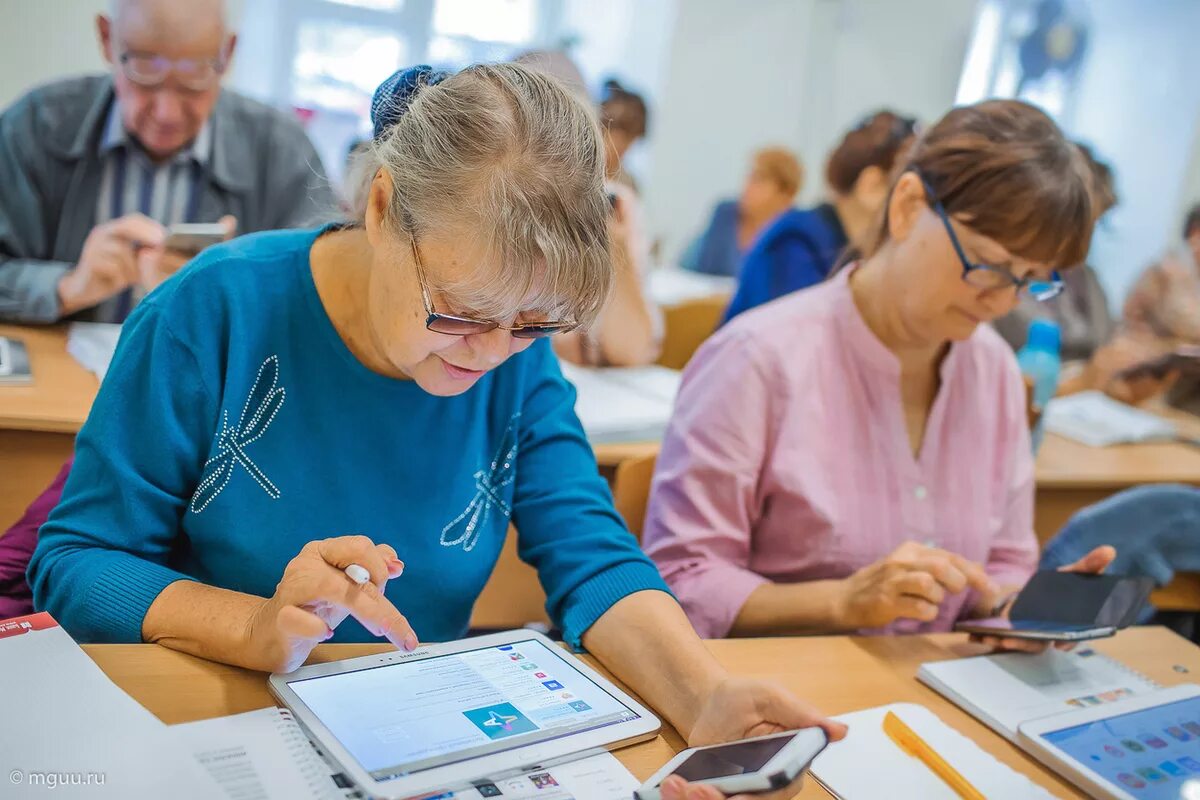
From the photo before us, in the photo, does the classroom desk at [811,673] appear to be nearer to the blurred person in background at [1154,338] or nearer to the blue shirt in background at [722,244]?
the blurred person in background at [1154,338]

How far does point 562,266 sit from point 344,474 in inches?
13.1

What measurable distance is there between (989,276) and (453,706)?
914 mm

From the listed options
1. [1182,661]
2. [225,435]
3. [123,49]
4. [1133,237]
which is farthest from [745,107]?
[225,435]

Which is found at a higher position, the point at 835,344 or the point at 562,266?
the point at 562,266

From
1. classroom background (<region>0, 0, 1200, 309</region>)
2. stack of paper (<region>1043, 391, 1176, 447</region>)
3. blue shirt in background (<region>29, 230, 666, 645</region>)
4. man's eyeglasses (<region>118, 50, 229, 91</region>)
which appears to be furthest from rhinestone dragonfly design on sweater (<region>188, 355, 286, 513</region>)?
classroom background (<region>0, 0, 1200, 309</region>)

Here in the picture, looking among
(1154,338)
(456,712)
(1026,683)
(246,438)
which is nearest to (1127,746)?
(1026,683)

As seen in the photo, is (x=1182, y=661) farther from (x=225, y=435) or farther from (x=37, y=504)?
(x=37, y=504)

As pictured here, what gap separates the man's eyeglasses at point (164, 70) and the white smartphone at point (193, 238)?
1.28 ft

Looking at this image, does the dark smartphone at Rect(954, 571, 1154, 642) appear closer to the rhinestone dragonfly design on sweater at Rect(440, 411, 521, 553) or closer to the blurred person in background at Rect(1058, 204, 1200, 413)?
the rhinestone dragonfly design on sweater at Rect(440, 411, 521, 553)

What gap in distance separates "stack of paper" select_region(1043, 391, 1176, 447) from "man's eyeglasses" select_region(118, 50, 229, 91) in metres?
2.02

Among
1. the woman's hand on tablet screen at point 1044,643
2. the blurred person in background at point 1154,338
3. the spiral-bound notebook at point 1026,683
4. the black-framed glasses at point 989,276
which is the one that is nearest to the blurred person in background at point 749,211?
the blurred person in background at point 1154,338

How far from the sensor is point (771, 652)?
120 cm

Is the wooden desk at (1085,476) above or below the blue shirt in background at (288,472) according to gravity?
below

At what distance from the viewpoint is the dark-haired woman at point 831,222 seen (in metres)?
2.68
